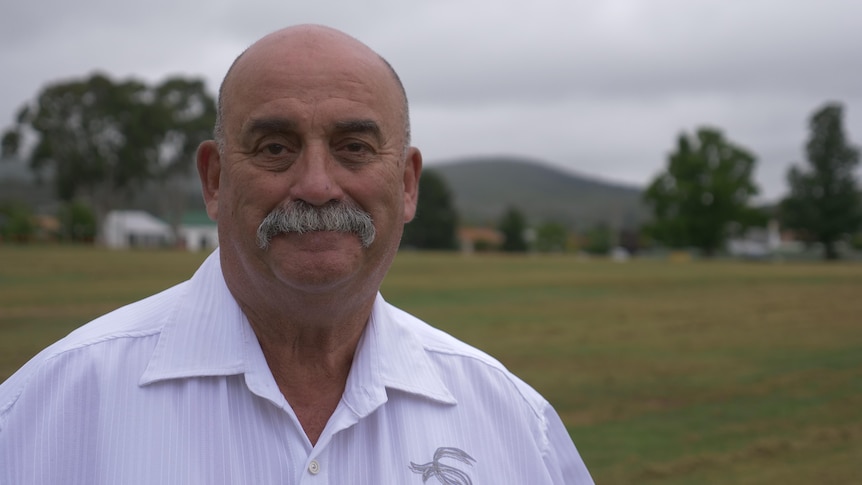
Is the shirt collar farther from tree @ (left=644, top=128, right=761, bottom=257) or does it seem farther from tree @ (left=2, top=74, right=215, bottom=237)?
tree @ (left=644, top=128, right=761, bottom=257)

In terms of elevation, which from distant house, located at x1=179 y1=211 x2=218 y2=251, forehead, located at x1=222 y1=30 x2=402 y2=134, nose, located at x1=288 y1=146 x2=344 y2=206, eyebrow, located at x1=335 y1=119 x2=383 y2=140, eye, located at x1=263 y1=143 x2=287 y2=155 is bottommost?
nose, located at x1=288 y1=146 x2=344 y2=206

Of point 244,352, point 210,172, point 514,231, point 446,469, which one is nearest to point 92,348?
point 244,352

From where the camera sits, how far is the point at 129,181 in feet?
258

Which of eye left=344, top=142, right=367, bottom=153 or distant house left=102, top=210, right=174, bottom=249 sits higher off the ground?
distant house left=102, top=210, right=174, bottom=249

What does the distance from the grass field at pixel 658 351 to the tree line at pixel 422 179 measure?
4417 cm

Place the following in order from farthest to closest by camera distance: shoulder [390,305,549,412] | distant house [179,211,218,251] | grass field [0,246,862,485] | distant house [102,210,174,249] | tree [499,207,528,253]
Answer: distant house [179,211,218,251] < distant house [102,210,174,249] < tree [499,207,528,253] < grass field [0,246,862,485] < shoulder [390,305,549,412]

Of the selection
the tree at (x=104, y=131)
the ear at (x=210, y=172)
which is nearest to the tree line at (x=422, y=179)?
the tree at (x=104, y=131)

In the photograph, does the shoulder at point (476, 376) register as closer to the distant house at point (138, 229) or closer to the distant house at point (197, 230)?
the distant house at point (138, 229)

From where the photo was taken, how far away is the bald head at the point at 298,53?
6.65 feet

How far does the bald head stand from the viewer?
203 centimetres

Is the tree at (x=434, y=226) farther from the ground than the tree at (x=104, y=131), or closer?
closer

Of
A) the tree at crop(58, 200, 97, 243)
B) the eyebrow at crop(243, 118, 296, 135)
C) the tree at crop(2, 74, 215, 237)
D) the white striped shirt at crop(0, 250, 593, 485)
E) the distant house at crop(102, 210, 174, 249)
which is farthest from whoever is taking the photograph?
the distant house at crop(102, 210, 174, 249)

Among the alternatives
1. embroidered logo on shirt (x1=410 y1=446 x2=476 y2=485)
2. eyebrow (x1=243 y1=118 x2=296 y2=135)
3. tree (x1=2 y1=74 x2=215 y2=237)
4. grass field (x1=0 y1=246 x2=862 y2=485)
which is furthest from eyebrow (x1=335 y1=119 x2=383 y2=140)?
tree (x1=2 y1=74 x2=215 y2=237)

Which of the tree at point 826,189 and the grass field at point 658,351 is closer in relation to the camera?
the grass field at point 658,351
